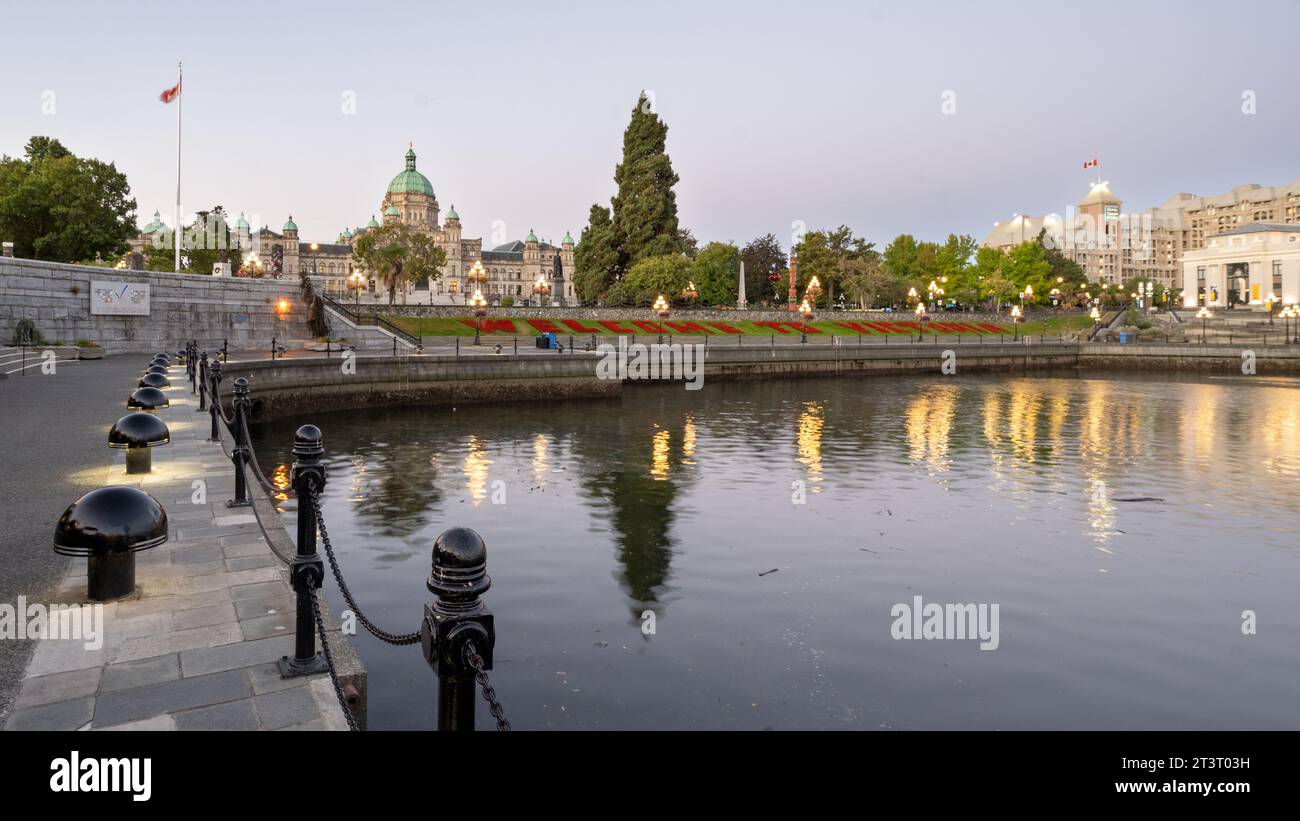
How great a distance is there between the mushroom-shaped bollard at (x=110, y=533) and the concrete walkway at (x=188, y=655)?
0.64 ft

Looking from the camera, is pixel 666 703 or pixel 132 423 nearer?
pixel 666 703

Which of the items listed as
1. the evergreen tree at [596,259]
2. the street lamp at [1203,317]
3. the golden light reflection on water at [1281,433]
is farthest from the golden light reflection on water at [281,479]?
the street lamp at [1203,317]

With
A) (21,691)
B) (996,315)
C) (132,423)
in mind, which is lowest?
(21,691)

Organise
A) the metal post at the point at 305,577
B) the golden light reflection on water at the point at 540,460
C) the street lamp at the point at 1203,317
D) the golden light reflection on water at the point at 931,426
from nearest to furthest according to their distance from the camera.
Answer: the metal post at the point at 305,577 < the golden light reflection on water at the point at 540,460 < the golden light reflection on water at the point at 931,426 < the street lamp at the point at 1203,317

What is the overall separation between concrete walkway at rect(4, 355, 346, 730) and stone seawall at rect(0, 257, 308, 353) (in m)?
31.5

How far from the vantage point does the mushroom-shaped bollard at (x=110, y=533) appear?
6.18 m

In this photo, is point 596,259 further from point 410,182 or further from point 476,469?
point 410,182

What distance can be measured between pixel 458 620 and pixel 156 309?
1657 inches

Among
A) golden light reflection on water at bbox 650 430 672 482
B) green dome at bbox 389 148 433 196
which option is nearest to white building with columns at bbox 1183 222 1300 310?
golden light reflection on water at bbox 650 430 672 482

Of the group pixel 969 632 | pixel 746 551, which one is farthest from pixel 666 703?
pixel 746 551

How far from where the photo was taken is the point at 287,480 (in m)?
19.4

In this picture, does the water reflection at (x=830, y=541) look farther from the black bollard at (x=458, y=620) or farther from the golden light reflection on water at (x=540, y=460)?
the black bollard at (x=458, y=620)

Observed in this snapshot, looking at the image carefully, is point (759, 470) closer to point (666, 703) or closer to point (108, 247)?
point (666, 703)

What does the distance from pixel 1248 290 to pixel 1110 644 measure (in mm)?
135683
